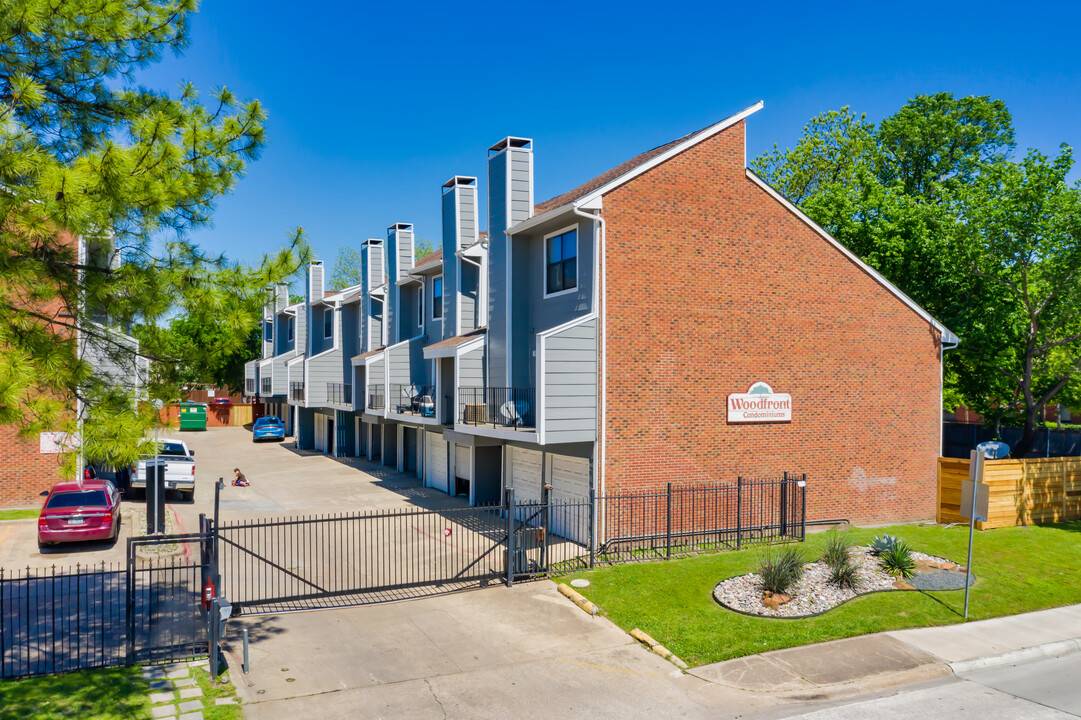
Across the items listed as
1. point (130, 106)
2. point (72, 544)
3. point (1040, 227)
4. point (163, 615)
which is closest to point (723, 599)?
point (163, 615)

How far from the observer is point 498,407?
67.8ft

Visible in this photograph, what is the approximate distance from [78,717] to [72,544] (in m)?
11.4

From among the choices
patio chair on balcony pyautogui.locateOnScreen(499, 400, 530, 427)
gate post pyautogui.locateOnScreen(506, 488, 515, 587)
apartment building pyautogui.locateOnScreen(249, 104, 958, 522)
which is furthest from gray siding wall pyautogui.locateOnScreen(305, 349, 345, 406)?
gate post pyautogui.locateOnScreen(506, 488, 515, 587)

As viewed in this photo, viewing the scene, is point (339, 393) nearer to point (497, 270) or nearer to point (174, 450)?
point (174, 450)

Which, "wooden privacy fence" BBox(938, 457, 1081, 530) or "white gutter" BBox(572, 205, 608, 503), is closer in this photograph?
"white gutter" BBox(572, 205, 608, 503)

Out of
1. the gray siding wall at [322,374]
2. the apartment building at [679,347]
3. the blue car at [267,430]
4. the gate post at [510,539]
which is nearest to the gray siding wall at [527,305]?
the apartment building at [679,347]

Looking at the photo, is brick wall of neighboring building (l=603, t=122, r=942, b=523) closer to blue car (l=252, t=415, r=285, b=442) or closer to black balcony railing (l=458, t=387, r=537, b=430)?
black balcony railing (l=458, t=387, r=537, b=430)

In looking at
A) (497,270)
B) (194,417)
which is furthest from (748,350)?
(194,417)

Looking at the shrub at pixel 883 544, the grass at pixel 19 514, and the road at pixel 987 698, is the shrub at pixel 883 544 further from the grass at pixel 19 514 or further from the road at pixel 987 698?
the grass at pixel 19 514

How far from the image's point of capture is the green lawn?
12633 mm

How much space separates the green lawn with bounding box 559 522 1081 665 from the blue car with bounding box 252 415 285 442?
119 ft

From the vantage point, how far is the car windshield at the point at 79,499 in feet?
59.1

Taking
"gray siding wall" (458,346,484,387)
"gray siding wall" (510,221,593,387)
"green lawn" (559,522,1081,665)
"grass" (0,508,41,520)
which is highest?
"gray siding wall" (510,221,593,387)

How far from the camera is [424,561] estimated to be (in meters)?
17.3
